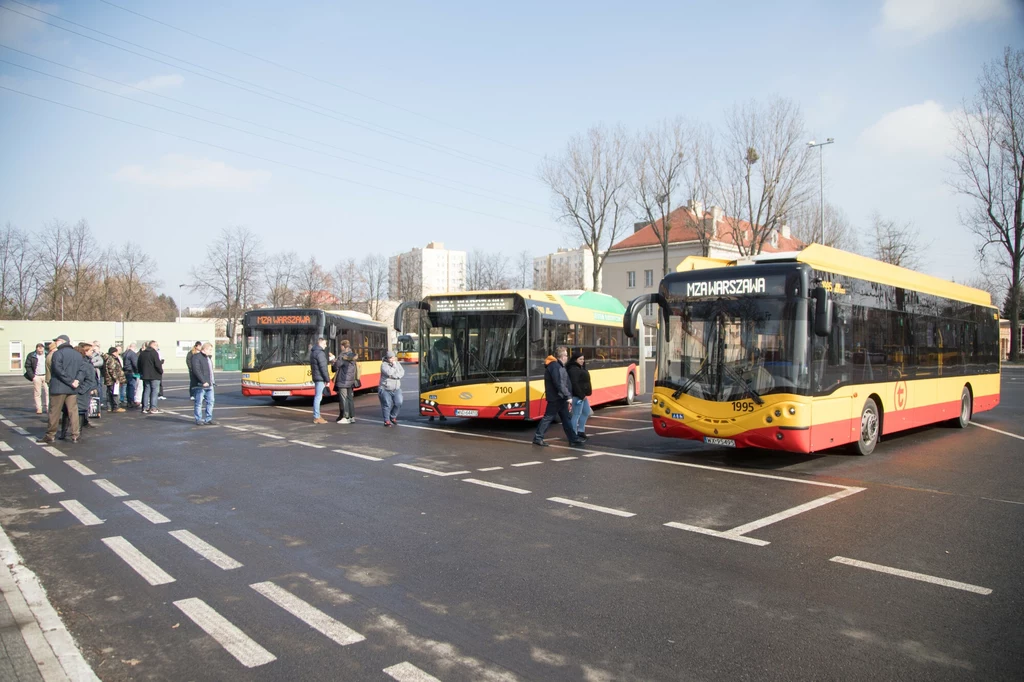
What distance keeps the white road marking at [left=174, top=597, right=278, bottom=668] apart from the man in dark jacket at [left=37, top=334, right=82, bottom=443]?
29.8ft

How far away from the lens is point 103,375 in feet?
63.0

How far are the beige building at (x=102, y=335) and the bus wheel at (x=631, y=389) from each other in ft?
119

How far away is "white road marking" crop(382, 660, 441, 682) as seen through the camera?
372 cm

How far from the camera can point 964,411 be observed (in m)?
15.0

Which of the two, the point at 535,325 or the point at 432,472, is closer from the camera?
the point at 432,472

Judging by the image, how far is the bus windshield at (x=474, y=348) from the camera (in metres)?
14.7

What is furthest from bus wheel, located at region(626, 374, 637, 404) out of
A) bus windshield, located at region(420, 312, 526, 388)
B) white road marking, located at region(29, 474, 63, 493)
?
white road marking, located at region(29, 474, 63, 493)

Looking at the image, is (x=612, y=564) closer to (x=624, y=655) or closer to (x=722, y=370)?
(x=624, y=655)

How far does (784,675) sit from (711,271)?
7.48m

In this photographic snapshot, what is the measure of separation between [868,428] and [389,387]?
969 centimetres

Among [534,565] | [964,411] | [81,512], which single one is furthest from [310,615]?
[964,411]

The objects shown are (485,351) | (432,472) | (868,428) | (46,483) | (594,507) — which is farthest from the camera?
(485,351)

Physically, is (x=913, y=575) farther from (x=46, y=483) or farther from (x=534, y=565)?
(x=46, y=483)

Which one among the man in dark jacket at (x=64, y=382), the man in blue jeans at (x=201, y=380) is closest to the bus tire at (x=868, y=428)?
the man in blue jeans at (x=201, y=380)
